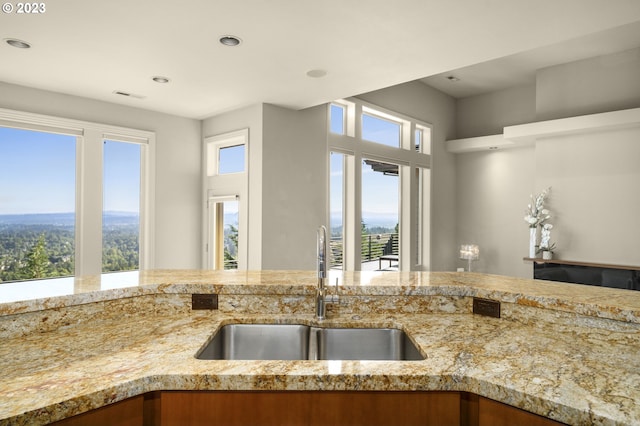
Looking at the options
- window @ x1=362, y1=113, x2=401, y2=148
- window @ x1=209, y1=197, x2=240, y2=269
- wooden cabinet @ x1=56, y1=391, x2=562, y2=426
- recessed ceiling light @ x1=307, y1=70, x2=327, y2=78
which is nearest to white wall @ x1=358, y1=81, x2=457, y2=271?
window @ x1=362, y1=113, x2=401, y2=148

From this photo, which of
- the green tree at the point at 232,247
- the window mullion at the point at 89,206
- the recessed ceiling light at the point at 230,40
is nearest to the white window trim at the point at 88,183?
the window mullion at the point at 89,206

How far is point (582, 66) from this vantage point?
5199 mm

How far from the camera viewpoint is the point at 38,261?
408cm

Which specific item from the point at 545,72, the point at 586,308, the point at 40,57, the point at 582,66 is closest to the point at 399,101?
the point at 545,72

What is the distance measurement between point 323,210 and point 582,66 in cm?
385

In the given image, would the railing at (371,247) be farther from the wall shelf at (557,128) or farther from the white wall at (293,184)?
the wall shelf at (557,128)

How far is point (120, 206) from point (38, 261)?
0.95m

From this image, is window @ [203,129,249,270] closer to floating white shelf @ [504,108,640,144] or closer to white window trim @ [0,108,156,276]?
white window trim @ [0,108,156,276]

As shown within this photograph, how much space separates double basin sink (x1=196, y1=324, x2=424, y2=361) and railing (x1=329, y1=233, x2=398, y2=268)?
3.40 m

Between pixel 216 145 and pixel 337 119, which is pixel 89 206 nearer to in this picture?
pixel 216 145

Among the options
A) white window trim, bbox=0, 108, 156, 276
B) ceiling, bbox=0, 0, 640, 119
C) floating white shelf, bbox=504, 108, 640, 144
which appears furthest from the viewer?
floating white shelf, bbox=504, 108, 640, 144

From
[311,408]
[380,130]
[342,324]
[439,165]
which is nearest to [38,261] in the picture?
[342,324]

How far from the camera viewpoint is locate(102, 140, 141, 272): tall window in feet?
14.6

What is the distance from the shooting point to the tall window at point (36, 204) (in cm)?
388
